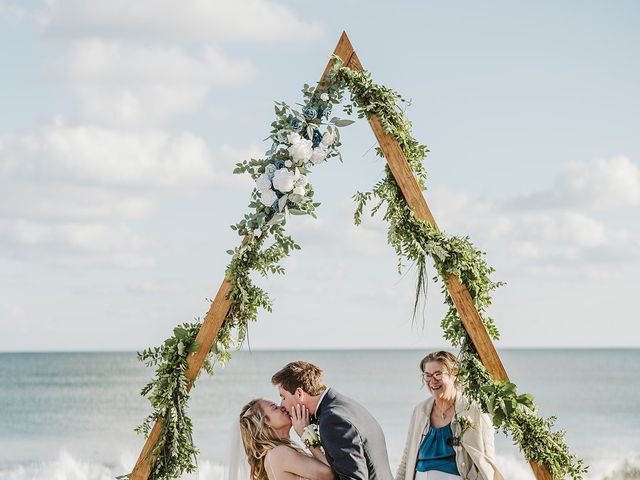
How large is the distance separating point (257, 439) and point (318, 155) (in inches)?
74.0

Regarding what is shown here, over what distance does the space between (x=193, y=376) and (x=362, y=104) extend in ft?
6.78

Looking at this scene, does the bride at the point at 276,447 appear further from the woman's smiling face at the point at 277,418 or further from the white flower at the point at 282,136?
the white flower at the point at 282,136

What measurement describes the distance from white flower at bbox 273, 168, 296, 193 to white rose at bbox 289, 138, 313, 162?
0.38 feet

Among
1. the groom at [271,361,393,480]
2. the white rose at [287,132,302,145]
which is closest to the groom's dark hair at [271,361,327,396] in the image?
the groom at [271,361,393,480]

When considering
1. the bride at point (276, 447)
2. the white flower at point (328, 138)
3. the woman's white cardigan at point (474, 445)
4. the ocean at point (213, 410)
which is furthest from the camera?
the ocean at point (213, 410)

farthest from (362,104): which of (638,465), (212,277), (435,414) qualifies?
(212,277)

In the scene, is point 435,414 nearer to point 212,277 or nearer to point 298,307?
point 298,307

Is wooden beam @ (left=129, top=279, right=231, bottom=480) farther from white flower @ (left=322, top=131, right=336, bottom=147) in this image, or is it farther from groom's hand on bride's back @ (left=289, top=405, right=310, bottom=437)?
white flower @ (left=322, top=131, right=336, bottom=147)

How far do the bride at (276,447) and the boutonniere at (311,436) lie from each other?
3 centimetres

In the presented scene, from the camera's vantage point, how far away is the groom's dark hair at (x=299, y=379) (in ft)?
21.0

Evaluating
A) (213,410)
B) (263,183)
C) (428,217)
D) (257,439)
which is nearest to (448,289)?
(428,217)

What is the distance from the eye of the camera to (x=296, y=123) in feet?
21.7

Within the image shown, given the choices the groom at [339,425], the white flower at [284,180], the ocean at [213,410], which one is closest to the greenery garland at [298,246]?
the white flower at [284,180]

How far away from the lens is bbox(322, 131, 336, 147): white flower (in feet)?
21.7
